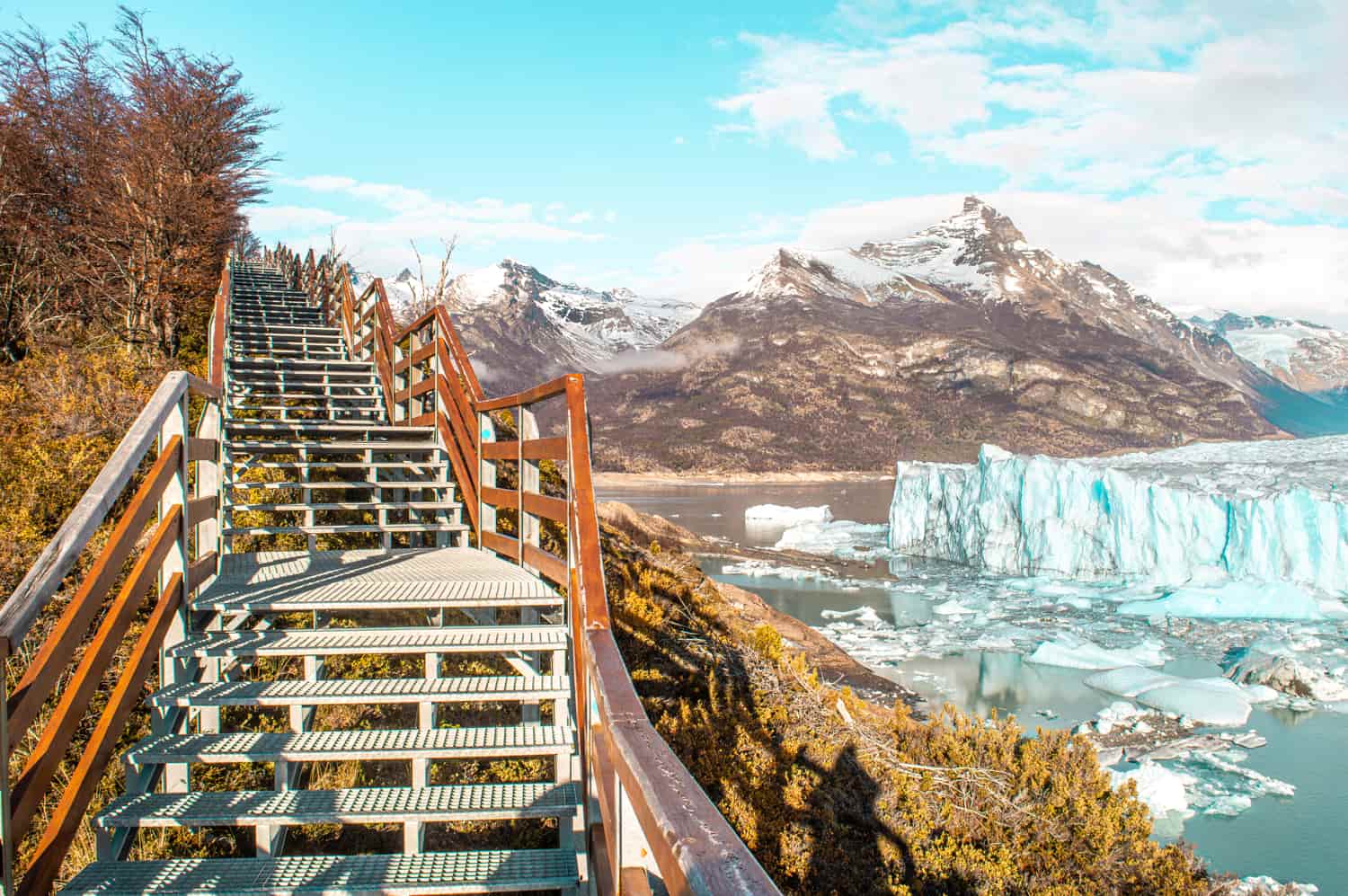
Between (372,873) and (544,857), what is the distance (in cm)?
54

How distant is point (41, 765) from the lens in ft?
7.48

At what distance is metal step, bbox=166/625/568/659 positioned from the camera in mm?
3532

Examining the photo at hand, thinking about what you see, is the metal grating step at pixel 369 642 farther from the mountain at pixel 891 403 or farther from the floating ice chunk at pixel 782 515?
the mountain at pixel 891 403

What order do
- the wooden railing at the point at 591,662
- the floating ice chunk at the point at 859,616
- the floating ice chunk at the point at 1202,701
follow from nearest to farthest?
the wooden railing at the point at 591,662 < the floating ice chunk at the point at 1202,701 < the floating ice chunk at the point at 859,616

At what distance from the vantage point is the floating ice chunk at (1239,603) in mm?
27312

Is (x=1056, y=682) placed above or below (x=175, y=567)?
below

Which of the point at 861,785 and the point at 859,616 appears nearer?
the point at 861,785

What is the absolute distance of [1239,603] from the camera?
2800 cm

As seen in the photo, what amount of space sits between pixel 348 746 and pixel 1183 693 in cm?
2061

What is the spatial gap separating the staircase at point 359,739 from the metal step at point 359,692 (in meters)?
0.01

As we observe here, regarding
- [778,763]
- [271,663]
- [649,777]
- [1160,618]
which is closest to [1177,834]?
[778,763]

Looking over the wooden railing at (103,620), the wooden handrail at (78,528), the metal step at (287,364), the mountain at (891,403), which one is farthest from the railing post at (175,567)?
the mountain at (891,403)

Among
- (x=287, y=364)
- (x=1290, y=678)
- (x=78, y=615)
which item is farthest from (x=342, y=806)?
(x=1290, y=678)

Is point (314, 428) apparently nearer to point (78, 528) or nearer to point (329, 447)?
point (329, 447)
